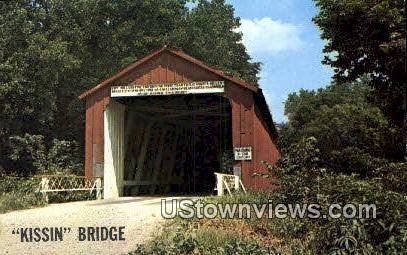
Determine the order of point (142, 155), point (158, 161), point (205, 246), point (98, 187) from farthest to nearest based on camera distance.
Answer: point (158, 161), point (142, 155), point (98, 187), point (205, 246)

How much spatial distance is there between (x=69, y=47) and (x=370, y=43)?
94.8 feet

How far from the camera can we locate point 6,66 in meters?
31.8

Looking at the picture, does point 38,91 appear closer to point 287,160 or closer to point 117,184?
point 117,184

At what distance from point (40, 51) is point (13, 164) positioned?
7582 mm

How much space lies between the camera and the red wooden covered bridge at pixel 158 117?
2184 cm

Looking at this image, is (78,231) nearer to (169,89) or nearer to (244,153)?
(244,153)

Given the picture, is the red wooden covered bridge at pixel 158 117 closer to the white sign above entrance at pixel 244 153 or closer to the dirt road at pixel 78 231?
the white sign above entrance at pixel 244 153

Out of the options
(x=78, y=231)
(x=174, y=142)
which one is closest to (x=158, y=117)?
(x=174, y=142)

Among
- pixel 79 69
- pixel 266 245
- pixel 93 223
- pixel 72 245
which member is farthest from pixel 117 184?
pixel 79 69

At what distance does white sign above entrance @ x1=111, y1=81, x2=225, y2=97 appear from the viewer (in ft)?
72.2

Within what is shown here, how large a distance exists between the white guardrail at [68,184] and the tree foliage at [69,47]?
39.4 feet

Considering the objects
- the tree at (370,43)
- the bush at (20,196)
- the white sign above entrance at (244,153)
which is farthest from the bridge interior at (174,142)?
the tree at (370,43)

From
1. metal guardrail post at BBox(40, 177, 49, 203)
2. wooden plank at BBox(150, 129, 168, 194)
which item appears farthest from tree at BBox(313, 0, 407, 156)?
wooden plank at BBox(150, 129, 168, 194)

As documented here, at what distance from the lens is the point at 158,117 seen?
28.9 m
